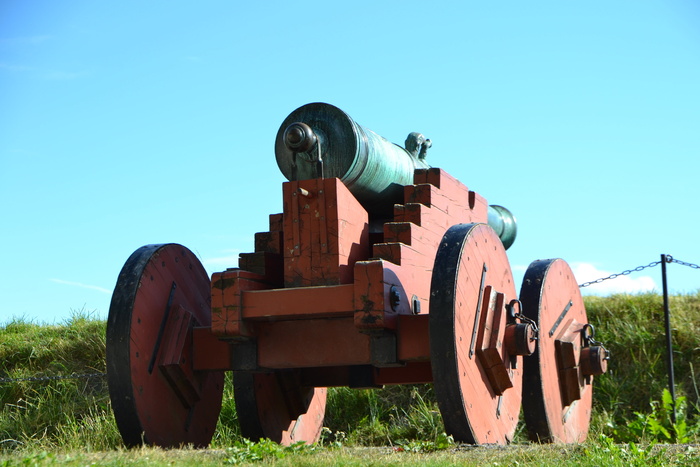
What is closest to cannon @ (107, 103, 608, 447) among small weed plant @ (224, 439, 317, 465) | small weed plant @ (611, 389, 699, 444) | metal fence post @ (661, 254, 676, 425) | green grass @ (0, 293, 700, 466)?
small weed plant @ (224, 439, 317, 465)

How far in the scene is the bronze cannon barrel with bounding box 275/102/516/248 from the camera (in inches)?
192

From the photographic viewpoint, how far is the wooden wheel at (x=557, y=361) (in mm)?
5418

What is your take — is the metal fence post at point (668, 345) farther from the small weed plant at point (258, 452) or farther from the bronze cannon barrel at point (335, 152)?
the small weed plant at point (258, 452)

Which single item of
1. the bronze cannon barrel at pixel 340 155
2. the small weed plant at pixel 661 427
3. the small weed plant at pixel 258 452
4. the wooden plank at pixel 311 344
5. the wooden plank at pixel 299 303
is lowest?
the small weed plant at pixel 661 427

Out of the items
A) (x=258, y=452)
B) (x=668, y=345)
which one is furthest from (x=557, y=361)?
(x=668, y=345)

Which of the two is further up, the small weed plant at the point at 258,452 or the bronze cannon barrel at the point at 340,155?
the bronze cannon barrel at the point at 340,155

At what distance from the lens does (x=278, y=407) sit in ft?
19.4

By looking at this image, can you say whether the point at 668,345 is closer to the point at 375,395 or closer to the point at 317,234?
the point at 375,395

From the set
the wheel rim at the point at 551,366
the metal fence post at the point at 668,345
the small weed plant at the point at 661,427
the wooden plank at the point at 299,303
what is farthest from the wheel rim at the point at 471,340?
the metal fence post at the point at 668,345

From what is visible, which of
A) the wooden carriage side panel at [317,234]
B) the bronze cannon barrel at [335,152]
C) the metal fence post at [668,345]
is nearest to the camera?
the wooden carriage side panel at [317,234]

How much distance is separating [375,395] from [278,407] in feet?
8.93

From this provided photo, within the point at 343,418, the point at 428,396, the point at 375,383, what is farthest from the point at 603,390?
the point at 375,383

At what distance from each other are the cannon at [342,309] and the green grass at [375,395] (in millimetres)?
1252

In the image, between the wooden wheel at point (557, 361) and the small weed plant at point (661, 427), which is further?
the small weed plant at point (661, 427)
